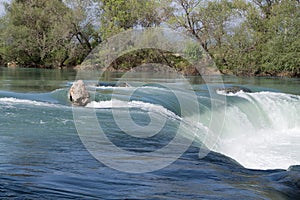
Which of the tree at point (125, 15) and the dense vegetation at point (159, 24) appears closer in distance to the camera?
the dense vegetation at point (159, 24)

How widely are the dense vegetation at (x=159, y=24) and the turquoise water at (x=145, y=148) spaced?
1825cm

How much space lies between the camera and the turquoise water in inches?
173

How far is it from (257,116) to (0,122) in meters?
7.94

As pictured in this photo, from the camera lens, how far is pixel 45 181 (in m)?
4.36

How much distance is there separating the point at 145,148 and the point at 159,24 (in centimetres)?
2946

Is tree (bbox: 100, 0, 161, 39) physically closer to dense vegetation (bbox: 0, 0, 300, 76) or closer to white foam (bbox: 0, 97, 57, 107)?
dense vegetation (bbox: 0, 0, 300, 76)

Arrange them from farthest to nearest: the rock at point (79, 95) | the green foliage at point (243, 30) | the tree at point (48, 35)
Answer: the tree at point (48, 35) → the green foliage at point (243, 30) → the rock at point (79, 95)

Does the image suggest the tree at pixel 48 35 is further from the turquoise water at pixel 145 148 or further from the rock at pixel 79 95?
the rock at pixel 79 95

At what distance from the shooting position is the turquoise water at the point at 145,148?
173 inches

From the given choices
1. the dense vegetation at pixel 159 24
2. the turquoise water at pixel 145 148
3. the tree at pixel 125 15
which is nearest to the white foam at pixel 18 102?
the turquoise water at pixel 145 148

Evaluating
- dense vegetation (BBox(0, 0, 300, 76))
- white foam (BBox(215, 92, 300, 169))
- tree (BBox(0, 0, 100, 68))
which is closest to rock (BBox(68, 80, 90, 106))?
white foam (BBox(215, 92, 300, 169))

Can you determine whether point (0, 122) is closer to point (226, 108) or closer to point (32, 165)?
point (32, 165)

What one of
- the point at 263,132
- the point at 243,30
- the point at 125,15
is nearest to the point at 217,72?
the point at 243,30

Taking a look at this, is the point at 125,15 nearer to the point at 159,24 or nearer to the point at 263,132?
the point at 159,24
